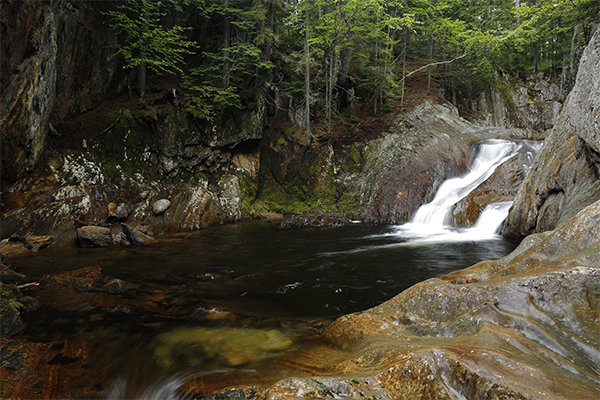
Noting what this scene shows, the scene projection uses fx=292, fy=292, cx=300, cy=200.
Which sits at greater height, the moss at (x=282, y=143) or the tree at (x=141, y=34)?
the tree at (x=141, y=34)

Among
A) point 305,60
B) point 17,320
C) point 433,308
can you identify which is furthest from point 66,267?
point 305,60

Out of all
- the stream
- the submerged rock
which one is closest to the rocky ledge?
the submerged rock

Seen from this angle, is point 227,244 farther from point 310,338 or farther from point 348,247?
point 310,338

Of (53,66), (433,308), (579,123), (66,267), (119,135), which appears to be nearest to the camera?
(433,308)

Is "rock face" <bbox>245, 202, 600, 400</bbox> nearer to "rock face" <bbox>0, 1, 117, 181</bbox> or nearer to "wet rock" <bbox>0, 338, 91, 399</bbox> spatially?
"wet rock" <bbox>0, 338, 91, 399</bbox>

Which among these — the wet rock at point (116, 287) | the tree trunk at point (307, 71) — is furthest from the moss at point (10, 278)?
the tree trunk at point (307, 71)

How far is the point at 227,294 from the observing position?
5.58 metres

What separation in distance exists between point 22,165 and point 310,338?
36.2ft

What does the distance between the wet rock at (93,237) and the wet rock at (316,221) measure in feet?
21.0

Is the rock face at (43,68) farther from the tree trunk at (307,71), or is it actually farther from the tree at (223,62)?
the tree trunk at (307,71)

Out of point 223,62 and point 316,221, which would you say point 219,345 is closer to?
point 316,221

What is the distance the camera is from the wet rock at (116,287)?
212 inches

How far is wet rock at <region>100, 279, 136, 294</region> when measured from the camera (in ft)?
17.6

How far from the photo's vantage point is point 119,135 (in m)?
12.6
